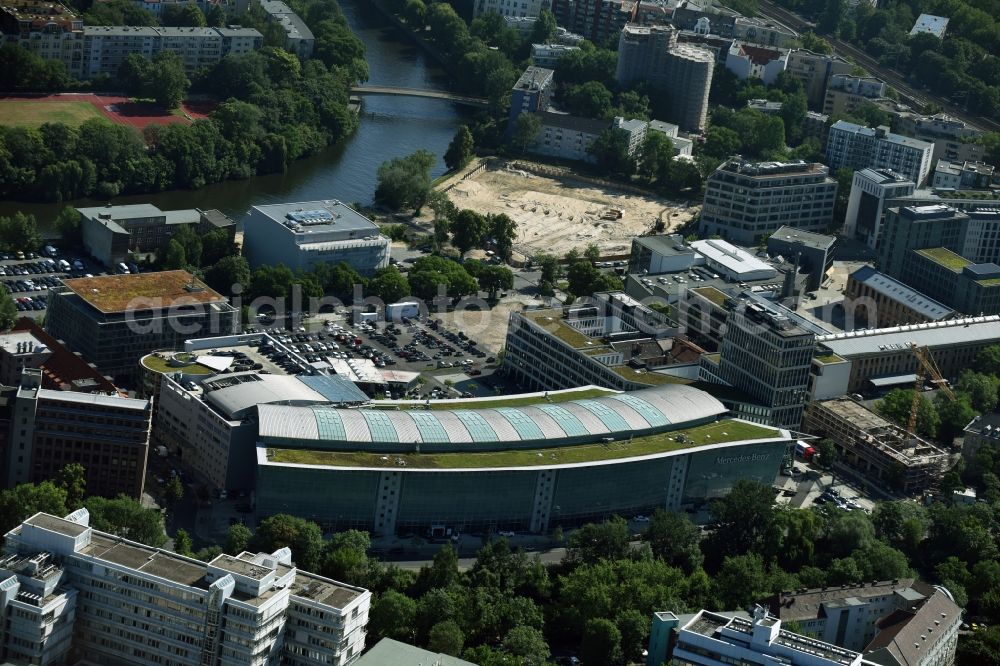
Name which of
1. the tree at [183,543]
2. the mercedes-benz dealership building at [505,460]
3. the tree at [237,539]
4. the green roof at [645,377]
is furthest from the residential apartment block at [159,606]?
the green roof at [645,377]

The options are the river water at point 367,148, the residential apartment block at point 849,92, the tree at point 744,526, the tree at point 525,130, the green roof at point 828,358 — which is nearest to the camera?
the tree at point 744,526

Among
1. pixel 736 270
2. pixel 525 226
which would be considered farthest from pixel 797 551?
pixel 525 226

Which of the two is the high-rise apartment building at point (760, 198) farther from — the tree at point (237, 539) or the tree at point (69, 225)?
the tree at point (237, 539)

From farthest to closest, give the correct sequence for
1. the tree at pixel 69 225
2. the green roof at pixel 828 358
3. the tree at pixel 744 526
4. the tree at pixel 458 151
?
1. the tree at pixel 458 151
2. the tree at pixel 69 225
3. the green roof at pixel 828 358
4. the tree at pixel 744 526

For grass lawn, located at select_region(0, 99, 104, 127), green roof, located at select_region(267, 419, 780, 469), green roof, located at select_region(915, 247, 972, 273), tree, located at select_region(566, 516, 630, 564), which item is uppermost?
green roof, located at select_region(915, 247, 972, 273)

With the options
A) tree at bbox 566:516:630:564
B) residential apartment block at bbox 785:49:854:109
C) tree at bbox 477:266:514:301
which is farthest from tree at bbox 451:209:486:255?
residential apartment block at bbox 785:49:854:109

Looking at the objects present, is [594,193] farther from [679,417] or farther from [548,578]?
[548,578]

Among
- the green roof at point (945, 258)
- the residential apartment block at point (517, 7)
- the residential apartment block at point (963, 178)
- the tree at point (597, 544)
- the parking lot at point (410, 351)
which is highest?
the residential apartment block at point (517, 7)

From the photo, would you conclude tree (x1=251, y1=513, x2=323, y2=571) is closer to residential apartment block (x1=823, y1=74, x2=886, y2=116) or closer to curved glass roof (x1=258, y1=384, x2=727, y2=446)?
curved glass roof (x1=258, y1=384, x2=727, y2=446)
